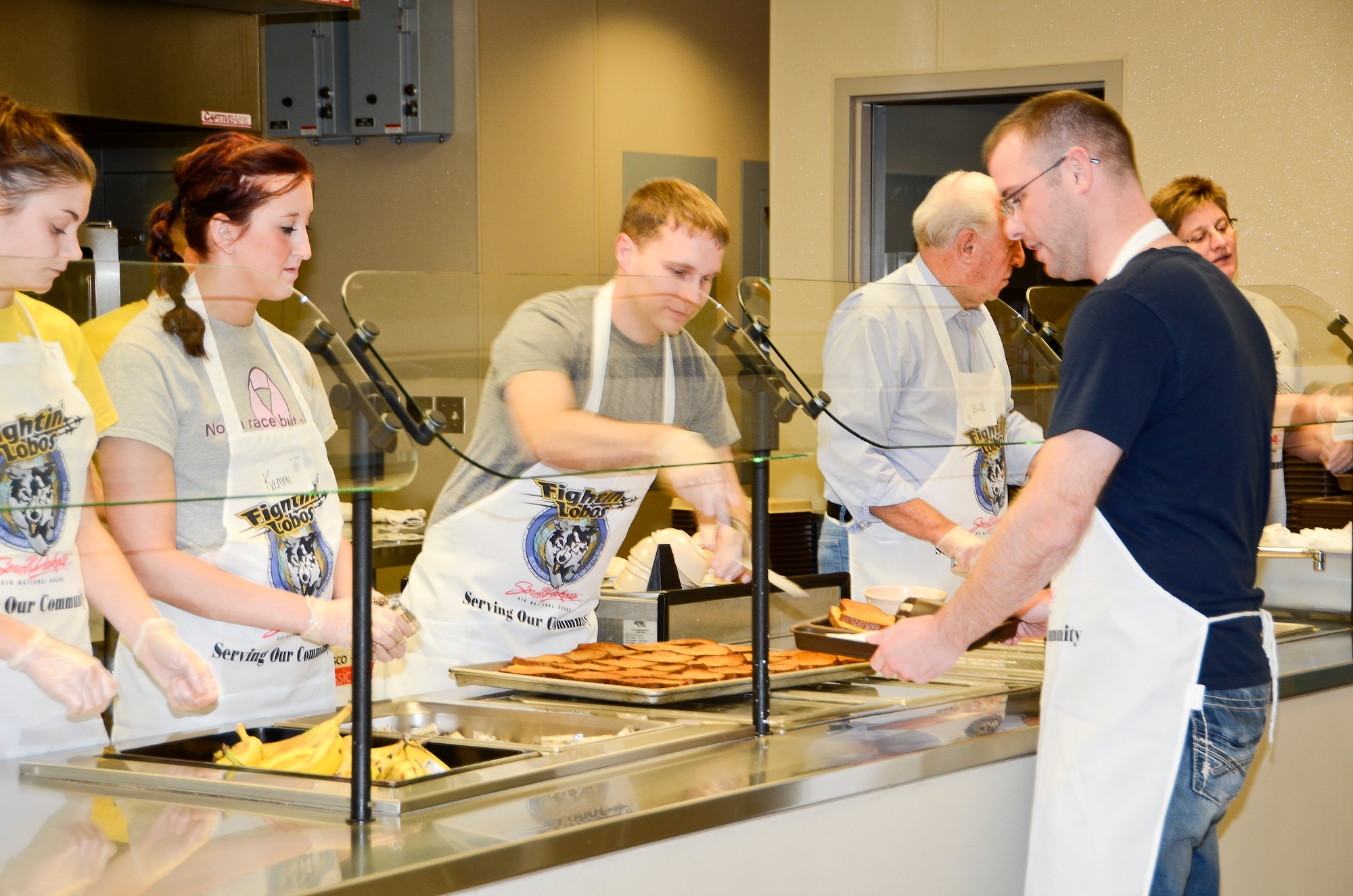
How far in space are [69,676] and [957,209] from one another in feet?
6.37

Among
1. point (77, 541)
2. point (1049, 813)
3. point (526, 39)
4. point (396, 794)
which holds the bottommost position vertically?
point (1049, 813)

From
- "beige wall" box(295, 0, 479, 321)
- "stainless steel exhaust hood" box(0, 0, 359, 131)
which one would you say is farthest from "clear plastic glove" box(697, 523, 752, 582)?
"beige wall" box(295, 0, 479, 321)

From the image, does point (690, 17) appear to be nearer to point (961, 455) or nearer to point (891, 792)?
point (961, 455)

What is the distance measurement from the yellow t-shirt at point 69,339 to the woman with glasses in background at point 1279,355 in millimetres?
1378

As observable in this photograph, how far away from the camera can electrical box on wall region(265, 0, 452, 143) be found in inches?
191

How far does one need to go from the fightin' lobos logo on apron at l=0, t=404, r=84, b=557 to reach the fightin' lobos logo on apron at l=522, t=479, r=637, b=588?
105 cm

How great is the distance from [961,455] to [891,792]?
1261 mm

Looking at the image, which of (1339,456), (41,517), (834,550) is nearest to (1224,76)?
(1339,456)

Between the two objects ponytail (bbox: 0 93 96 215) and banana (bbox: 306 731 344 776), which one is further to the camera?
ponytail (bbox: 0 93 96 215)

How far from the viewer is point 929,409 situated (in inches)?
92.7

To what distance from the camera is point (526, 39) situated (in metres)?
5.06

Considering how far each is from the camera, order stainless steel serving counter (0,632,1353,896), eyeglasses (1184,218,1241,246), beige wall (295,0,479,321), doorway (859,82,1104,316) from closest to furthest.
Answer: stainless steel serving counter (0,632,1353,896)
eyeglasses (1184,218,1241,246)
doorway (859,82,1104,316)
beige wall (295,0,479,321)

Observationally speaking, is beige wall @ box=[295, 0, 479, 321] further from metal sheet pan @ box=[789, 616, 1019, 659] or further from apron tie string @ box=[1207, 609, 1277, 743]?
apron tie string @ box=[1207, 609, 1277, 743]

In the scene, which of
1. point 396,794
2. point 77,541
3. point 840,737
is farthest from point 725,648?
point 77,541
